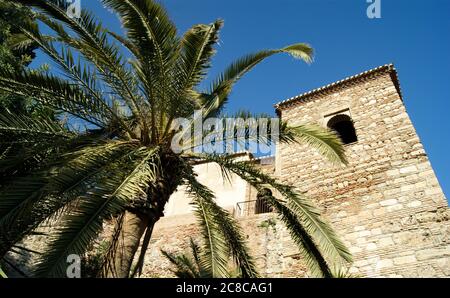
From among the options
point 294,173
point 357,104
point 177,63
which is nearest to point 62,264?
point 177,63

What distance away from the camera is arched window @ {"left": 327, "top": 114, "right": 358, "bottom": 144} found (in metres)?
11.0

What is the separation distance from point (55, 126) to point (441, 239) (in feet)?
23.4

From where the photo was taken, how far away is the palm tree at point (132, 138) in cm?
466

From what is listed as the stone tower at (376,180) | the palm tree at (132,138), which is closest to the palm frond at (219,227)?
the palm tree at (132,138)

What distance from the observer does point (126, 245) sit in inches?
203

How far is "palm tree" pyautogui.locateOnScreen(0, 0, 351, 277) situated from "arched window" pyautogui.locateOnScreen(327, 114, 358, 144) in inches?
210

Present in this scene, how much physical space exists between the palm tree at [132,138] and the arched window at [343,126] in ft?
17.5

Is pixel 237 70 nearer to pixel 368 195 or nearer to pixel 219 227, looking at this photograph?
pixel 219 227

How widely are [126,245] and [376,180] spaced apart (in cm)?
606

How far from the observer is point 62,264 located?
347 centimetres

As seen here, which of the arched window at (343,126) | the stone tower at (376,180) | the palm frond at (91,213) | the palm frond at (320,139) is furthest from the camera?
the arched window at (343,126)

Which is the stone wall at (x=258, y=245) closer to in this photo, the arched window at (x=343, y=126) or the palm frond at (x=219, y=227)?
the palm frond at (x=219, y=227)

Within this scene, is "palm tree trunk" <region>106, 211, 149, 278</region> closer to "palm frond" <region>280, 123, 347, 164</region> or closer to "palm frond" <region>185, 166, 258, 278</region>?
"palm frond" <region>185, 166, 258, 278</region>
